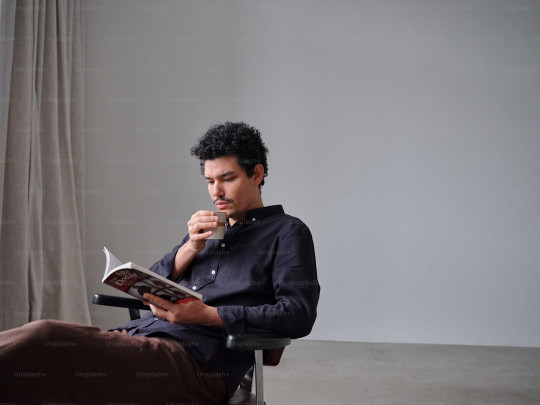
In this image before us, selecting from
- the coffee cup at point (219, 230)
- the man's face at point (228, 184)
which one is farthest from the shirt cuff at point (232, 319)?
the man's face at point (228, 184)

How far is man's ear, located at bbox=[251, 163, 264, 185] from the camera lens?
172 cm

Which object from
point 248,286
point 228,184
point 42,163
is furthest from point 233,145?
point 42,163

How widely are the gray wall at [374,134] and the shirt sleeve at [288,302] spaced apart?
247 centimetres

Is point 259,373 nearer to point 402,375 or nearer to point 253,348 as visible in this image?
point 253,348

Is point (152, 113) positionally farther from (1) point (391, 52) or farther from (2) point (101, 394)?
(2) point (101, 394)

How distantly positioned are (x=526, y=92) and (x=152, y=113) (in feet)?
9.43

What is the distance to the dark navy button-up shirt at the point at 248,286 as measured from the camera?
4.51ft

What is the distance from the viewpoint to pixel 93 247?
3.77 metres

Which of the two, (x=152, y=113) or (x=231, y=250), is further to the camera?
(x=152, y=113)

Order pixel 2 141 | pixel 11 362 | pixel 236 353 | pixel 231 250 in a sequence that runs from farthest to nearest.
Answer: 1. pixel 2 141
2. pixel 231 250
3. pixel 236 353
4. pixel 11 362

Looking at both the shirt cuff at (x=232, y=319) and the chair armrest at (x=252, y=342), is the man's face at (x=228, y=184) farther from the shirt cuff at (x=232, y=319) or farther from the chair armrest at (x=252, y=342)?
the chair armrest at (x=252, y=342)

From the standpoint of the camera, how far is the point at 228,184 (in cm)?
165

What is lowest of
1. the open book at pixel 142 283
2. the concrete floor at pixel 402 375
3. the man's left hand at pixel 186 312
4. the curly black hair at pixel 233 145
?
the concrete floor at pixel 402 375

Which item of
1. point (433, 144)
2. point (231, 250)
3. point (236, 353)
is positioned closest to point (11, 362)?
point (236, 353)
